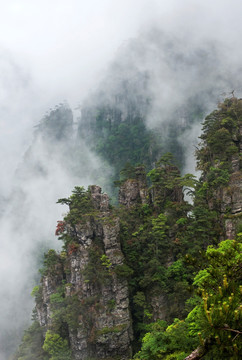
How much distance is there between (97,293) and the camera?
26531 millimetres

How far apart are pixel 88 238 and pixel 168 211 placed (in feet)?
31.6

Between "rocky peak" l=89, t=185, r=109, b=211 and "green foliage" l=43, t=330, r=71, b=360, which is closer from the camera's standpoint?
"green foliage" l=43, t=330, r=71, b=360

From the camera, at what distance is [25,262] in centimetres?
8412

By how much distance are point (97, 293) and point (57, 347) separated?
6810 mm

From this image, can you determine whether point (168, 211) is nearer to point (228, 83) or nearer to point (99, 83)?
point (228, 83)

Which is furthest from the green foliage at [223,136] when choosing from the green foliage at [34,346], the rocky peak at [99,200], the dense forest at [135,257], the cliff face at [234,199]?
the green foliage at [34,346]

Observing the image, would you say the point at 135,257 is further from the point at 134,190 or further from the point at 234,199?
the point at 234,199

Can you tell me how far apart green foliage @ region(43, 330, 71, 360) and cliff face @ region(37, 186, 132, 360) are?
711 mm

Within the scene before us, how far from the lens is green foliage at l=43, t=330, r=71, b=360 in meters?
26.0

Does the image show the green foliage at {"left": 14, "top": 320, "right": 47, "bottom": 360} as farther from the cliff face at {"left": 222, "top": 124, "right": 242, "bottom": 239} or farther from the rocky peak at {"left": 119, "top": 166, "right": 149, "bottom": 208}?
the cliff face at {"left": 222, "top": 124, "right": 242, "bottom": 239}

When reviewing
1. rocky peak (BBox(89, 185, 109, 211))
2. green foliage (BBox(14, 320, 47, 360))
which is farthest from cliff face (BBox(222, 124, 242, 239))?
green foliage (BBox(14, 320, 47, 360))

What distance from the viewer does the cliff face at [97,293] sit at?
24562 millimetres

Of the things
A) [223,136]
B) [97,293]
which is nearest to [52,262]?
[97,293]

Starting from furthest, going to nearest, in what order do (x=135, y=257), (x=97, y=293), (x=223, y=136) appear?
1. (x=135, y=257)
2. (x=223, y=136)
3. (x=97, y=293)
